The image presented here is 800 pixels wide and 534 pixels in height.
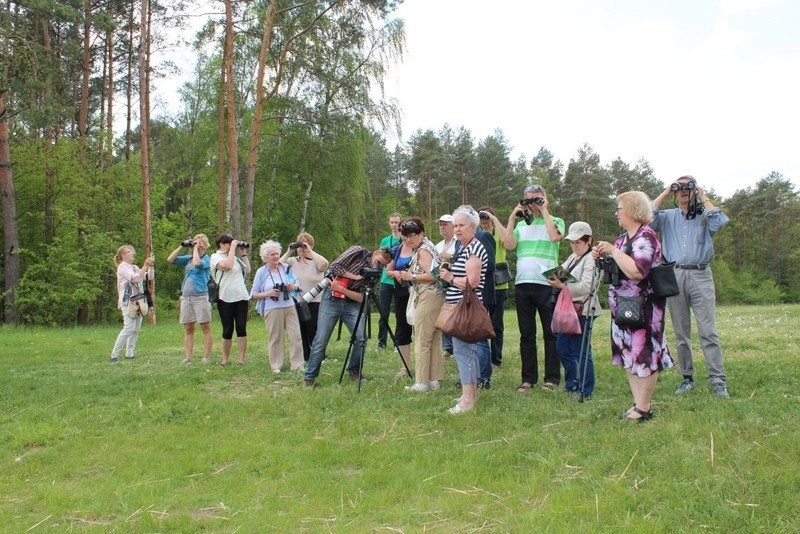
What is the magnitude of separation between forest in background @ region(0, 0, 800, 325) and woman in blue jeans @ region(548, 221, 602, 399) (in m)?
13.0

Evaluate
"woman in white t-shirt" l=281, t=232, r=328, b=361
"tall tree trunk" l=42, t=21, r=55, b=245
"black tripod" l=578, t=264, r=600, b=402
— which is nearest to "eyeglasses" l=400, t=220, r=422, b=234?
"black tripod" l=578, t=264, r=600, b=402

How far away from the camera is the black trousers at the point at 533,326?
5.90m

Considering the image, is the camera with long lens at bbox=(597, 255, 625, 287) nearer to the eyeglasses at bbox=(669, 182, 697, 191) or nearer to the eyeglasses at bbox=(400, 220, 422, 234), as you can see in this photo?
the eyeglasses at bbox=(669, 182, 697, 191)

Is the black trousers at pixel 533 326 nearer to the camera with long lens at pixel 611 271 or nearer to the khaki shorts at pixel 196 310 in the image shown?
the camera with long lens at pixel 611 271

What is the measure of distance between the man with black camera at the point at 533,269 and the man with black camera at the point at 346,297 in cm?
152

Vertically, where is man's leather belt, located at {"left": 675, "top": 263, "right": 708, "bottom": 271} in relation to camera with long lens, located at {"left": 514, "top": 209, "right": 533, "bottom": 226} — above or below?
below

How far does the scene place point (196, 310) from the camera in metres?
8.52

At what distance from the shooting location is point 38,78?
48.9ft

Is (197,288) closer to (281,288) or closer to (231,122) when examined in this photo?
(281,288)

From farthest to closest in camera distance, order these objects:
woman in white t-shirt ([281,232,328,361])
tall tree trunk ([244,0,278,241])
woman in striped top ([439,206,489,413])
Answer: tall tree trunk ([244,0,278,241])
woman in white t-shirt ([281,232,328,361])
woman in striped top ([439,206,489,413])

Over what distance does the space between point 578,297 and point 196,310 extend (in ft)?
18.0

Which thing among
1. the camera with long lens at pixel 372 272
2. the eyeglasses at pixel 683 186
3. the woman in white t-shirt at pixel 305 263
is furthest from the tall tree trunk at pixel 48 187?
the eyeglasses at pixel 683 186

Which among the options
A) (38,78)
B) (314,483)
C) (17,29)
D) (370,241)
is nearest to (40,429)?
(314,483)

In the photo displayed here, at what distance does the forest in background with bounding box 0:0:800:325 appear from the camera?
16.9m
